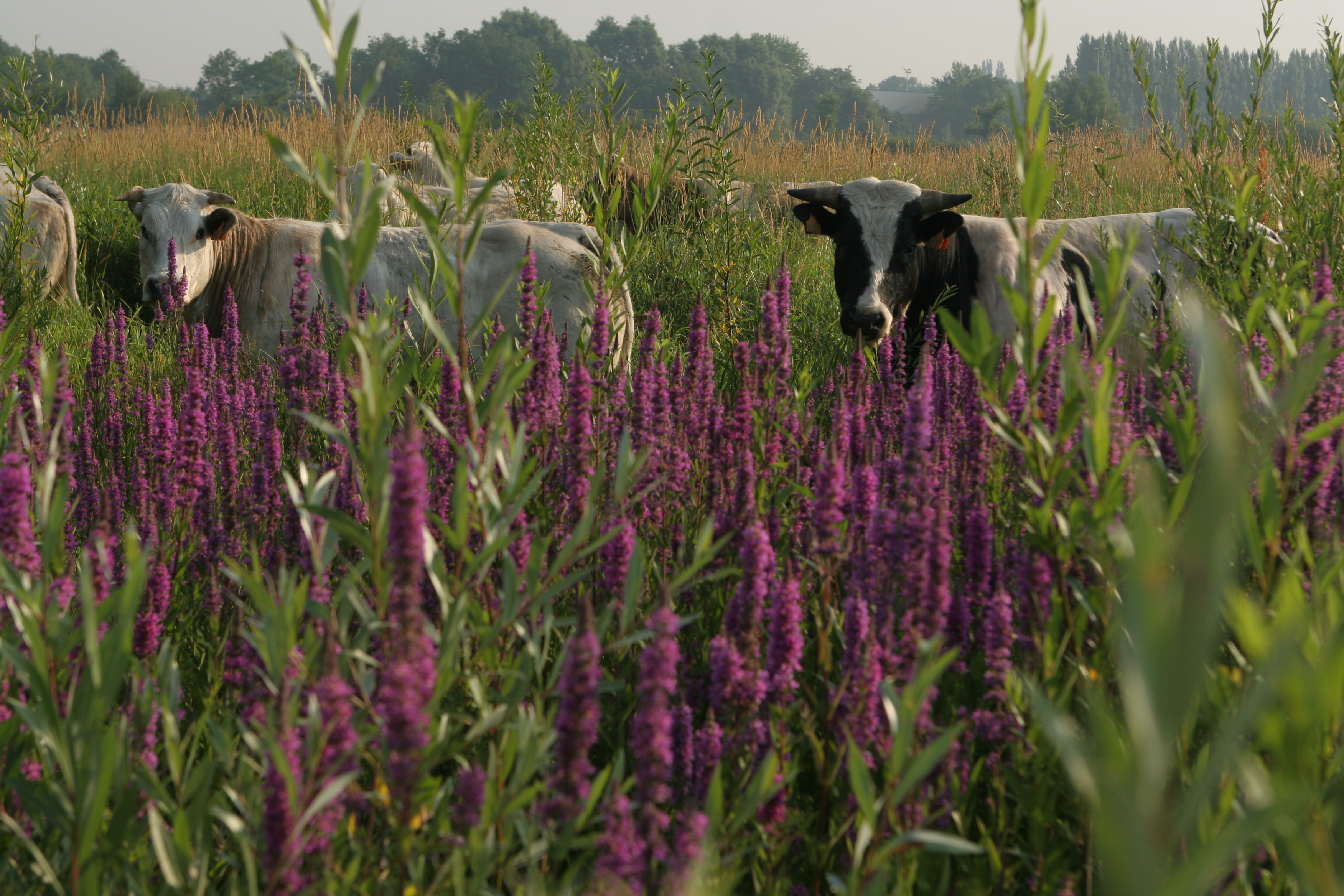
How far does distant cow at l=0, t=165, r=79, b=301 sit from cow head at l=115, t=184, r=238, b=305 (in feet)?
2.65

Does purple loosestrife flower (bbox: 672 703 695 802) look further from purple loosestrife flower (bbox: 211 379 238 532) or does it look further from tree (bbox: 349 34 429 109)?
tree (bbox: 349 34 429 109)

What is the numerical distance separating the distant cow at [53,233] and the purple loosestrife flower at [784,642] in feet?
24.1

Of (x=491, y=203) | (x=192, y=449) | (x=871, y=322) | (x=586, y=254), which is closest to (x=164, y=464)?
(x=192, y=449)

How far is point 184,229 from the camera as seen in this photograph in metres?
6.79

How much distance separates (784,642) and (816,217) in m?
5.69

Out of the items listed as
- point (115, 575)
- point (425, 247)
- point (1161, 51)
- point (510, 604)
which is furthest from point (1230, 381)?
point (1161, 51)

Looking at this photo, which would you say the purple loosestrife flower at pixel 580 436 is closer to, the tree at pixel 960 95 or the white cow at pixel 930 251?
the white cow at pixel 930 251

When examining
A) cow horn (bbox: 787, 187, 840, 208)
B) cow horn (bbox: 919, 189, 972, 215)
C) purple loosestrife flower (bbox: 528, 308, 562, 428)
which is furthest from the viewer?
cow horn (bbox: 787, 187, 840, 208)

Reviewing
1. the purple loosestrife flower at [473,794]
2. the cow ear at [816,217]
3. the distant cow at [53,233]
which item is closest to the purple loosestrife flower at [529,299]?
the purple loosestrife flower at [473,794]

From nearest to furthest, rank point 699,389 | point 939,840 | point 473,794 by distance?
point 939,840, point 473,794, point 699,389

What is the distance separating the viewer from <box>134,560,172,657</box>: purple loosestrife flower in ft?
5.89

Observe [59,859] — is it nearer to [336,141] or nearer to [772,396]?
[336,141]

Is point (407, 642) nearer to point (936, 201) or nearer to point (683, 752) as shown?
point (683, 752)

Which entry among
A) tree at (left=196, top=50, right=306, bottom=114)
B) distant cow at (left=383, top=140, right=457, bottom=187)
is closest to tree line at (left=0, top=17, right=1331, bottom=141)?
tree at (left=196, top=50, right=306, bottom=114)
